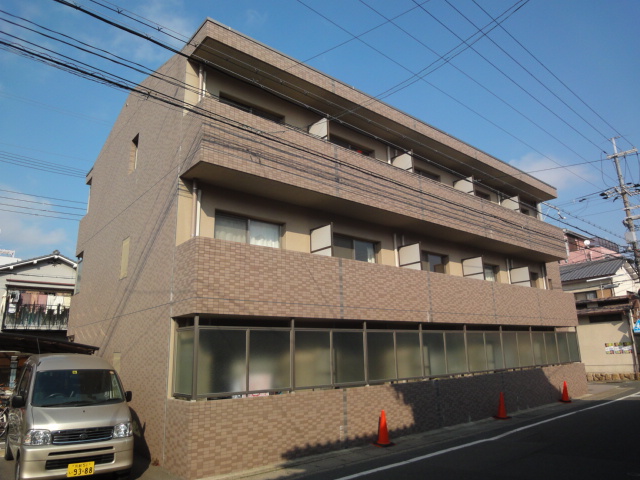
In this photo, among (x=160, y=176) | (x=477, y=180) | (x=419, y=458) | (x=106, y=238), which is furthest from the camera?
(x=477, y=180)

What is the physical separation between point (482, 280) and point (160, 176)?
11784 millimetres

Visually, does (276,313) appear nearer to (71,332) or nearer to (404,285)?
(404,285)

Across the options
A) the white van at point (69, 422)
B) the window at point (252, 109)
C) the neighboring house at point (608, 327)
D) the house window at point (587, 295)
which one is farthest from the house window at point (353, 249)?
the house window at point (587, 295)

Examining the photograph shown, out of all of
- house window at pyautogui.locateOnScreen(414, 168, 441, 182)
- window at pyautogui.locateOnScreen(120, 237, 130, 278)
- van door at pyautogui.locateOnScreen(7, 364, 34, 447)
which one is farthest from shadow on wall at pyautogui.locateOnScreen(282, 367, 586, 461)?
house window at pyautogui.locateOnScreen(414, 168, 441, 182)

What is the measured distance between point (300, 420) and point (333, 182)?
19.9 feet

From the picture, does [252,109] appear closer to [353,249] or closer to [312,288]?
[353,249]

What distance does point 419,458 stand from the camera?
941 centimetres

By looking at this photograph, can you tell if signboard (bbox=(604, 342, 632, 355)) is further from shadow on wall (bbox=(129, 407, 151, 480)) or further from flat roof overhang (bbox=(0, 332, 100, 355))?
flat roof overhang (bbox=(0, 332, 100, 355))

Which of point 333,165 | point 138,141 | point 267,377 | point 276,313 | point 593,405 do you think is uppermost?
point 138,141

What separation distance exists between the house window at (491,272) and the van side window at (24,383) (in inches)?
658

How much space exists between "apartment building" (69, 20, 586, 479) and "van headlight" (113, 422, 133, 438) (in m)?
0.97

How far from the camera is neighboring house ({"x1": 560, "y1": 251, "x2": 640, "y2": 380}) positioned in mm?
27984

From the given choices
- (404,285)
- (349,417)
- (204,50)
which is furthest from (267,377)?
(204,50)

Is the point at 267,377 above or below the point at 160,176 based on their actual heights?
below
